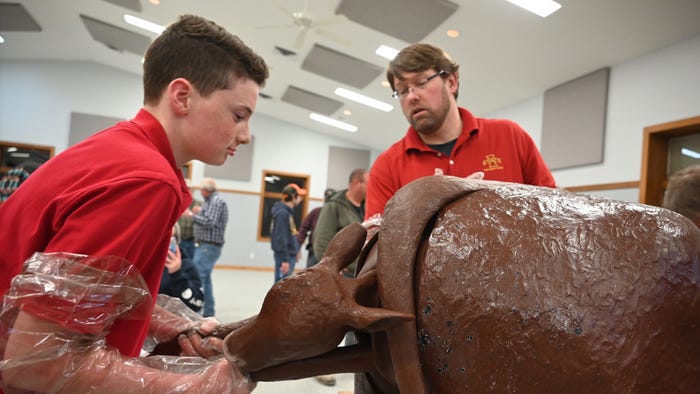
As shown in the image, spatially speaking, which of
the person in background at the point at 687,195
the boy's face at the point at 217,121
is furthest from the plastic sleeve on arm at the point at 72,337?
the person in background at the point at 687,195

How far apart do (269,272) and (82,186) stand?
12705mm

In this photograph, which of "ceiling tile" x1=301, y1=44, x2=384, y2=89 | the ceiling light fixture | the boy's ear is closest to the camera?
the boy's ear

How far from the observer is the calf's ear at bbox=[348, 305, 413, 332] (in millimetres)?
700

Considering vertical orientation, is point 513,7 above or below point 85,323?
above

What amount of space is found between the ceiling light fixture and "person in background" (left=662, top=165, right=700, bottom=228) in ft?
20.6

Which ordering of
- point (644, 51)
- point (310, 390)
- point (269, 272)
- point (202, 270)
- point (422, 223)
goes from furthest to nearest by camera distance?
point (269, 272) < point (644, 51) < point (202, 270) < point (310, 390) < point (422, 223)

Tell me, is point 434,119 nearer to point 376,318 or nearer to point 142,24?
point 376,318

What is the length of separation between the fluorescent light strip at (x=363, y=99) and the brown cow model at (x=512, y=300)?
389 inches

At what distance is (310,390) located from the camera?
373cm

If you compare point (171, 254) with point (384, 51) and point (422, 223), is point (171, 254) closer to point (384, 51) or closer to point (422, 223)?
point (422, 223)

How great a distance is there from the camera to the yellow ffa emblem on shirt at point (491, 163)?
6.48ft

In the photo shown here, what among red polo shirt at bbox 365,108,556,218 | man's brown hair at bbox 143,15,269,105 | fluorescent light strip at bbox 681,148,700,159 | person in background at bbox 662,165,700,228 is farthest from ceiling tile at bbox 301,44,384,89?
man's brown hair at bbox 143,15,269,105

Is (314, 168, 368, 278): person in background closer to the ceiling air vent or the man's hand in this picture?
the man's hand

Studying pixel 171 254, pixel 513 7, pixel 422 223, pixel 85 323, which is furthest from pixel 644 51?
pixel 85 323
